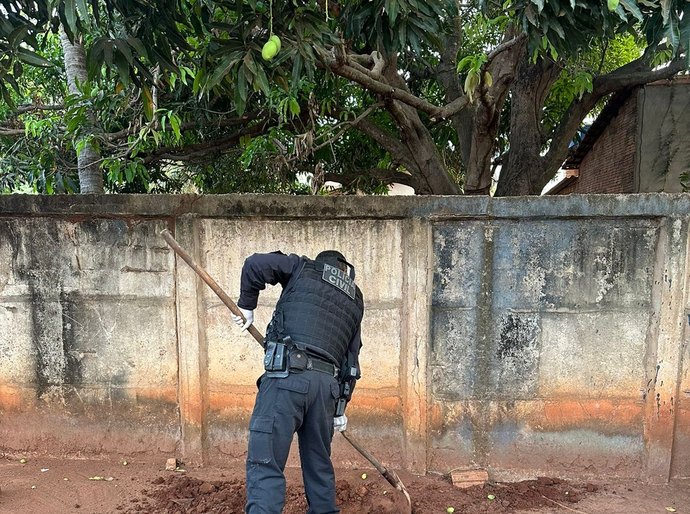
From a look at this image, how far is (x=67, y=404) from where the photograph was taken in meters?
3.81

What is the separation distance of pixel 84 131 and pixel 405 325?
297 centimetres

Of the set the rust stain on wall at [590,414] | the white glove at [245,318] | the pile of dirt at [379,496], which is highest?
the white glove at [245,318]

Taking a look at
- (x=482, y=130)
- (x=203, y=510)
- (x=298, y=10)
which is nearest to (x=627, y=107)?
(x=482, y=130)

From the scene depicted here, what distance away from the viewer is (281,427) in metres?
2.65

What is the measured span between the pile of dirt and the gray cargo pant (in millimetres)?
675

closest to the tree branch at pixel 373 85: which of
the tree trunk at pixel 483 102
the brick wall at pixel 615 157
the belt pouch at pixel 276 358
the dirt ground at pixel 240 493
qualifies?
the tree trunk at pixel 483 102

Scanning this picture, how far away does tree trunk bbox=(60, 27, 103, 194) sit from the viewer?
164 inches

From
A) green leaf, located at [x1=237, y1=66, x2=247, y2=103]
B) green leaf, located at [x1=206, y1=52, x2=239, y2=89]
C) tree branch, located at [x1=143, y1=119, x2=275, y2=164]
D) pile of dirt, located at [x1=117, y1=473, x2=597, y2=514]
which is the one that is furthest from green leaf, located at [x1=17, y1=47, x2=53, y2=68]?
tree branch, located at [x1=143, y1=119, x2=275, y2=164]

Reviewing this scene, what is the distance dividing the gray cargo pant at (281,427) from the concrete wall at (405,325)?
0.89 metres

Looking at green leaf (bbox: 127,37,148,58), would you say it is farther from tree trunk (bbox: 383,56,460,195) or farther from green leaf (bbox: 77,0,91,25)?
→ tree trunk (bbox: 383,56,460,195)

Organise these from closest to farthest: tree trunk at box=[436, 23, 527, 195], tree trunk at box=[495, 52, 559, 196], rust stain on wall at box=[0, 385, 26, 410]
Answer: rust stain on wall at box=[0, 385, 26, 410], tree trunk at box=[436, 23, 527, 195], tree trunk at box=[495, 52, 559, 196]

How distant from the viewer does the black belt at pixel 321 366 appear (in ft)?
9.00

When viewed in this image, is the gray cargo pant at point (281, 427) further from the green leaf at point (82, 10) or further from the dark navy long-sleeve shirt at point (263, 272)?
the green leaf at point (82, 10)

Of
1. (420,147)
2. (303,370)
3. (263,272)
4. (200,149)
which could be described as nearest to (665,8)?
(263,272)
